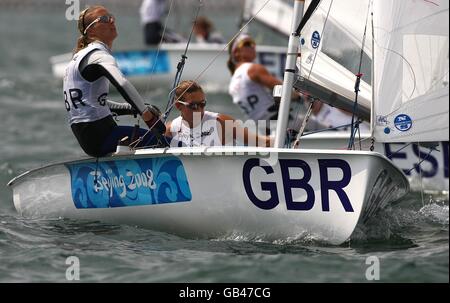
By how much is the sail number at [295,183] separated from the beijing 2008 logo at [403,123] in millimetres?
388

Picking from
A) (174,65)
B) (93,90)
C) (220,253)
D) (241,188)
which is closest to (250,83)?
(93,90)

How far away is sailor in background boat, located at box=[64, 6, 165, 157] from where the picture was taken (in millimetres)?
5324

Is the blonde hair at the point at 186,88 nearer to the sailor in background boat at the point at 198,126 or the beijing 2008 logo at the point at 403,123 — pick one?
the sailor in background boat at the point at 198,126

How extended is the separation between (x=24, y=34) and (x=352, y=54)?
1732 cm

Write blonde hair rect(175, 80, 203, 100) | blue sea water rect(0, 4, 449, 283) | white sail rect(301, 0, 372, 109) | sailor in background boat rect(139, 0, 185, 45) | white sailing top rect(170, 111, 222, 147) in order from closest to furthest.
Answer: blue sea water rect(0, 4, 449, 283), white sail rect(301, 0, 372, 109), blonde hair rect(175, 80, 203, 100), white sailing top rect(170, 111, 222, 147), sailor in background boat rect(139, 0, 185, 45)

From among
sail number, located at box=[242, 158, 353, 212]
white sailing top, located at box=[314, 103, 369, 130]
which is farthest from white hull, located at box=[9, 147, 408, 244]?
white sailing top, located at box=[314, 103, 369, 130]

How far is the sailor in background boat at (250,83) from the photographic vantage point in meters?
7.25

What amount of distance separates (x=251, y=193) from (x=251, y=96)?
94.1 inches

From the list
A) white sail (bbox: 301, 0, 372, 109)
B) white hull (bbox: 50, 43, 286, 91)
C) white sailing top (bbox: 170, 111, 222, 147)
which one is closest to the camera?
white sail (bbox: 301, 0, 372, 109)

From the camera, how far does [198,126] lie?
565 centimetres

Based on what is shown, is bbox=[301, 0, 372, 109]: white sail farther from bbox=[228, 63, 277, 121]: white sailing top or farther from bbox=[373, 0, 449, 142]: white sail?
bbox=[228, 63, 277, 121]: white sailing top

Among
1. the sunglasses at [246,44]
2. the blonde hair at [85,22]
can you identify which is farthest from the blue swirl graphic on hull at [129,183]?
the sunglasses at [246,44]

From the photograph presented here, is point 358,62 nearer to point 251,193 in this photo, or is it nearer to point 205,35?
point 251,193

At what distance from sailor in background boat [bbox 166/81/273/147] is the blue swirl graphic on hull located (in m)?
0.38
